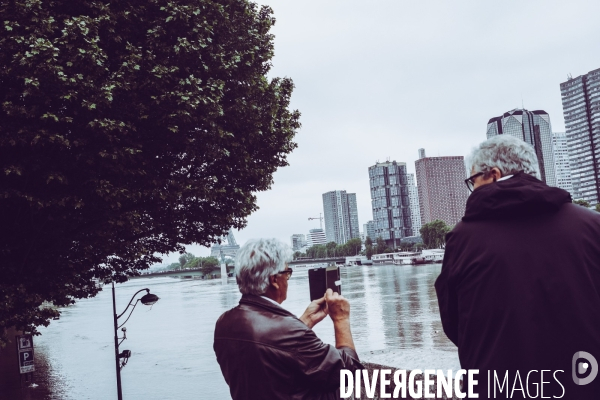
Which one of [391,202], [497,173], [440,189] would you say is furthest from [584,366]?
[440,189]

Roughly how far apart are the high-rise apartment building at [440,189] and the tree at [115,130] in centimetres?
18513

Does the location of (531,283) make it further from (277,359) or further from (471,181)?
(277,359)

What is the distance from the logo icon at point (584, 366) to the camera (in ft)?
6.31

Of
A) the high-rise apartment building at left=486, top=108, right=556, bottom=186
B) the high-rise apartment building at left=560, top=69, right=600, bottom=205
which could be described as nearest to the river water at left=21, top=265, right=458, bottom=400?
the high-rise apartment building at left=486, top=108, right=556, bottom=186

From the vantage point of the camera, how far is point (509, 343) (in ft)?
6.61

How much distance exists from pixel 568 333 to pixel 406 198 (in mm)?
186458

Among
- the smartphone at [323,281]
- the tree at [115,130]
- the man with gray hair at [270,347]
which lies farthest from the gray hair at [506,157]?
the tree at [115,130]

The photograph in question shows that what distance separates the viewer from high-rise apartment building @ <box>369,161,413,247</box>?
18112 cm

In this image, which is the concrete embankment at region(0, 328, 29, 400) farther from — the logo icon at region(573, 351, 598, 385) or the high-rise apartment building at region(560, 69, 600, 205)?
the high-rise apartment building at region(560, 69, 600, 205)

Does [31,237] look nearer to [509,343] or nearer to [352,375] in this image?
[352,375]

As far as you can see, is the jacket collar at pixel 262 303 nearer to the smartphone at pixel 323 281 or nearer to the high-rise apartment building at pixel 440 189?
the smartphone at pixel 323 281

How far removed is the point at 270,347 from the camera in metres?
2.16

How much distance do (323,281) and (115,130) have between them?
6.21 m

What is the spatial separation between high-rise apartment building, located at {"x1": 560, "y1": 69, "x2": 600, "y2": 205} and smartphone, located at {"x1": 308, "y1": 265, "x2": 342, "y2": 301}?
126 metres
